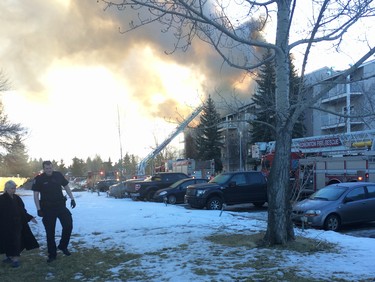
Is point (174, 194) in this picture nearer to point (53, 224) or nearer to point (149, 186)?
point (149, 186)

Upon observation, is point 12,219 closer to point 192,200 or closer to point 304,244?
point 304,244

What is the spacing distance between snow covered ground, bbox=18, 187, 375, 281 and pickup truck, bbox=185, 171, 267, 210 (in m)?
4.03

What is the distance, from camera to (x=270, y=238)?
755cm

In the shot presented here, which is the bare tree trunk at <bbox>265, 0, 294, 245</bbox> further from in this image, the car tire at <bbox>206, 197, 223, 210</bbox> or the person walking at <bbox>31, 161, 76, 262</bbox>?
the car tire at <bbox>206, 197, 223, 210</bbox>

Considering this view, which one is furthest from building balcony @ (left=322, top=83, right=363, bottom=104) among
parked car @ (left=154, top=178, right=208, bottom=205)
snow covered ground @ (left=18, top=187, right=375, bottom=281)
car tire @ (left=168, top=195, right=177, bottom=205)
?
car tire @ (left=168, top=195, right=177, bottom=205)

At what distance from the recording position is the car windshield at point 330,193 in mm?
12253

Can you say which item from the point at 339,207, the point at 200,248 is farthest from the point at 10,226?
the point at 339,207

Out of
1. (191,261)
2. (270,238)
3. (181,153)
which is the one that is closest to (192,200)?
(270,238)

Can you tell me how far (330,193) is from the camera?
12.6 m

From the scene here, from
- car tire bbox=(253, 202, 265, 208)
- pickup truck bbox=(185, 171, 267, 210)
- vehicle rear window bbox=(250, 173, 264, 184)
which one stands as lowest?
car tire bbox=(253, 202, 265, 208)

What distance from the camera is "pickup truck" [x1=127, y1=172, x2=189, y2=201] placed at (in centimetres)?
2212

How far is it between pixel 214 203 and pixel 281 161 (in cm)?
896

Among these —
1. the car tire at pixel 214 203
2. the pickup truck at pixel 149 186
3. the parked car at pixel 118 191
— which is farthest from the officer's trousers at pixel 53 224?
the parked car at pixel 118 191

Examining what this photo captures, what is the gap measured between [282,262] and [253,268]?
578 millimetres
